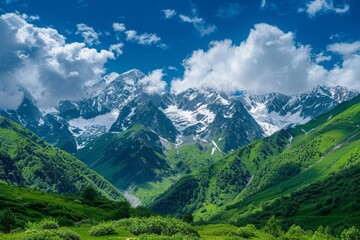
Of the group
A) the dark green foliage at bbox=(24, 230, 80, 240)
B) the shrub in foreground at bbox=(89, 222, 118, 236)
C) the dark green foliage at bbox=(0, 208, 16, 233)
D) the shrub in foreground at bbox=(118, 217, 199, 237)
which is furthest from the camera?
the dark green foliage at bbox=(0, 208, 16, 233)

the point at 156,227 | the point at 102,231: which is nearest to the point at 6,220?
the point at 102,231

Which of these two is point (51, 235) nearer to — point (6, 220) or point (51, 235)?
point (51, 235)

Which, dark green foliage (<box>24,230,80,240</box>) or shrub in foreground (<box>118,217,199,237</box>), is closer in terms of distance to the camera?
dark green foliage (<box>24,230,80,240</box>)

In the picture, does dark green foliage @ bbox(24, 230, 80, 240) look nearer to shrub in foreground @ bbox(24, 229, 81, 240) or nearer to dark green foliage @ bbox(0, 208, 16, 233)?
shrub in foreground @ bbox(24, 229, 81, 240)

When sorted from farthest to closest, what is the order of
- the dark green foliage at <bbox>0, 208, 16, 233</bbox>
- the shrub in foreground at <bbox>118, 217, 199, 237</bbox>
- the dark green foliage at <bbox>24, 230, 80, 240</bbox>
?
the dark green foliage at <bbox>0, 208, 16, 233</bbox>, the shrub in foreground at <bbox>118, 217, 199, 237</bbox>, the dark green foliage at <bbox>24, 230, 80, 240</bbox>

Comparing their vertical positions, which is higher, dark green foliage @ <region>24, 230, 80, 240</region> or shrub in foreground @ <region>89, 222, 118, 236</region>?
dark green foliage @ <region>24, 230, 80, 240</region>

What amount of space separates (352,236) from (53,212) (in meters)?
93.8

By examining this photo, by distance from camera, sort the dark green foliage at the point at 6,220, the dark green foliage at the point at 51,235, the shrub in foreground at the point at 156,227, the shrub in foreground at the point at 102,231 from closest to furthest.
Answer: the dark green foliage at the point at 51,235 < the shrub in foreground at the point at 102,231 < the shrub in foreground at the point at 156,227 < the dark green foliage at the point at 6,220

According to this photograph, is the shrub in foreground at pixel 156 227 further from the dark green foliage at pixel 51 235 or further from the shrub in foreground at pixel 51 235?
the shrub in foreground at pixel 51 235

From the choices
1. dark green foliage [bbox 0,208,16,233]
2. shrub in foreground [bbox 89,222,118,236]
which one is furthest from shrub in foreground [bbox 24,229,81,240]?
dark green foliage [bbox 0,208,16,233]

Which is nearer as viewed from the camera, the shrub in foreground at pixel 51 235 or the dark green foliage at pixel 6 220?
the shrub in foreground at pixel 51 235

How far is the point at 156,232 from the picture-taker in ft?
159

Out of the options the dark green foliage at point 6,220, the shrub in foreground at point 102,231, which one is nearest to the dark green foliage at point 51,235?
the shrub in foreground at point 102,231

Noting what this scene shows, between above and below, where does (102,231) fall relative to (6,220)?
below
